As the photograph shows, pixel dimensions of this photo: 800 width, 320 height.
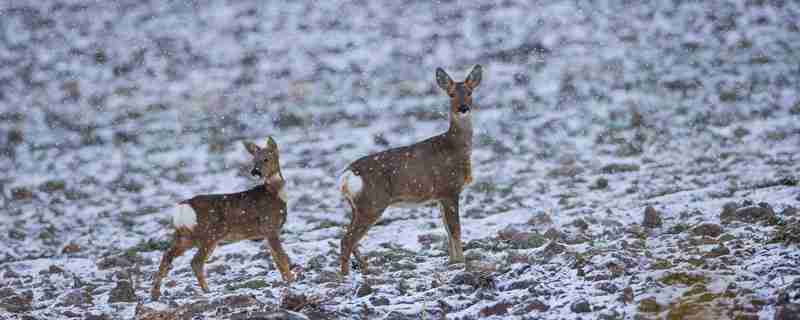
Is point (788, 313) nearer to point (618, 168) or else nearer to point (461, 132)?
point (461, 132)

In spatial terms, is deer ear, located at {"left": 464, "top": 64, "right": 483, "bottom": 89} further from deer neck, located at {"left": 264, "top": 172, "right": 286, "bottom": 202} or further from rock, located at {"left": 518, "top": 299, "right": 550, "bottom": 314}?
rock, located at {"left": 518, "top": 299, "right": 550, "bottom": 314}

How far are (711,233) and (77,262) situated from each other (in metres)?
6.08

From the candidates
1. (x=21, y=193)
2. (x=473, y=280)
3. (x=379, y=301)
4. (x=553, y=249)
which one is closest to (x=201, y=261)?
(x=379, y=301)

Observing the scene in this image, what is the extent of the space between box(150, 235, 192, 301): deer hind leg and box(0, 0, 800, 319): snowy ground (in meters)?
0.20

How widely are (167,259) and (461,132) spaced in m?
2.73

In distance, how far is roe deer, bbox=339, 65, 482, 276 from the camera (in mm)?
7457

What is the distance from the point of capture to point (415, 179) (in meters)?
7.70

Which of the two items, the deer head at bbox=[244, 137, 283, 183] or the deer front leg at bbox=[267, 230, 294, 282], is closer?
the deer front leg at bbox=[267, 230, 294, 282]

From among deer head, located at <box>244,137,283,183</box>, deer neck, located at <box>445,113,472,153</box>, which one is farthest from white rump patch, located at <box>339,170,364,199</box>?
deer neck, located at <box>445,113,472,153</box>

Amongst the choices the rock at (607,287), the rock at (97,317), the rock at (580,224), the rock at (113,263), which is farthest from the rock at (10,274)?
the rock at (607,287)

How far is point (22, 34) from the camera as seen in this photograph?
64.8 feet

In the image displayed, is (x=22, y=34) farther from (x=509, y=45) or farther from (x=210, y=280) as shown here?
(x=210, y=280)

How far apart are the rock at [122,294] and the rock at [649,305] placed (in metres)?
4.00

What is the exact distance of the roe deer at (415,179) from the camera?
24.5 feet
